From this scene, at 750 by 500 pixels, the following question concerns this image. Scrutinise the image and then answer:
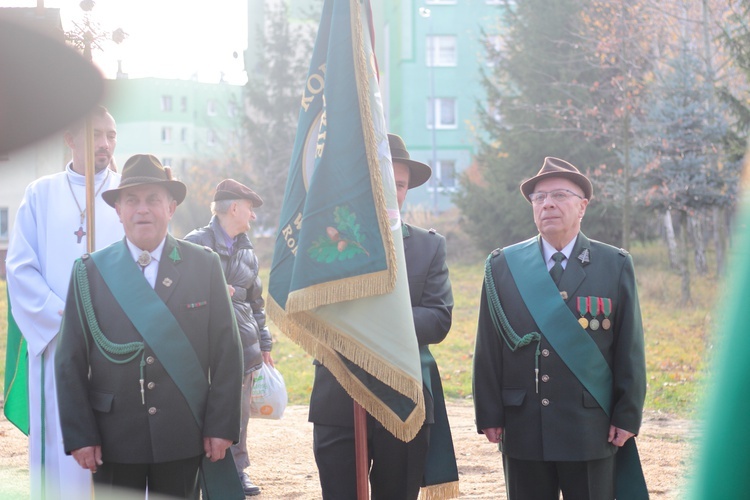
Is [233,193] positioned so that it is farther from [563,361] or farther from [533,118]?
[533,118]

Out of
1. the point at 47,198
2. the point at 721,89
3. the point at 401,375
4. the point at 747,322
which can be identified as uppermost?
the point at 721,89

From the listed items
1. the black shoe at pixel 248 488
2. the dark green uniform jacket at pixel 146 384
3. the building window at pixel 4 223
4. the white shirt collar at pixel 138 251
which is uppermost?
the building window at pixel 4 223

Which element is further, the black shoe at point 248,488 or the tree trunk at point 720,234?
the tree trunk at point 720,234

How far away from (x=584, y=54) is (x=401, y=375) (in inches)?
881

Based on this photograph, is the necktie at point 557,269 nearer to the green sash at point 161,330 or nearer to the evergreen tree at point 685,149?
the green sash at point 161,330

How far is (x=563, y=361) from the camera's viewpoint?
164 inches

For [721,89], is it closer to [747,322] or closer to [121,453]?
[121,453]

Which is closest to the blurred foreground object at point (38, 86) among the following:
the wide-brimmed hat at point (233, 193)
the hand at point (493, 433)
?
the wide-brimmed hat at point (233, 193)

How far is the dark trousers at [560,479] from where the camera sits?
415 centimetres

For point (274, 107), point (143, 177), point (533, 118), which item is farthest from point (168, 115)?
point (143, 177)

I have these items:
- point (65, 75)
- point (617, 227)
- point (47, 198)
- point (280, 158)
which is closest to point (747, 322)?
point (47, 198)

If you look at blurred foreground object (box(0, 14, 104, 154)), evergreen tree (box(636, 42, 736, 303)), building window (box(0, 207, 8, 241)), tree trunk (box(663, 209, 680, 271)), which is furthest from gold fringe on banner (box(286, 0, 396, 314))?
tree trunk (box(663, 209, 680, 271))

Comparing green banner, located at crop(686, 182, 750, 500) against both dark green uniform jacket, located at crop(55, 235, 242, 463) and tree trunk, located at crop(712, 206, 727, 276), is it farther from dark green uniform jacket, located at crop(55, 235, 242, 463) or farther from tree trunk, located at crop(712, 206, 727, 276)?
tree trunk, located at crop(712, 206, 727, 276)

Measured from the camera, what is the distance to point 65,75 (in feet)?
18.8
